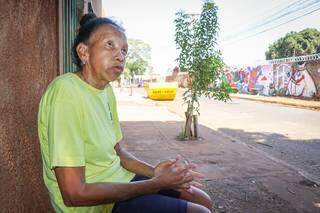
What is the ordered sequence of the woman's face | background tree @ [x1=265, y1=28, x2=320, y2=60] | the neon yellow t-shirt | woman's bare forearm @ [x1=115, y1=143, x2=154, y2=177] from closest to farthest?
1. the neon yellow t-shirt
2. the woman's face
3. woman's bare forearm @ [x1=115, y1=143, x2=154, y2=177]
4. background tree @ [x1=265, y1=28, x2=320, y2=60]

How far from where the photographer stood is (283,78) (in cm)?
2466

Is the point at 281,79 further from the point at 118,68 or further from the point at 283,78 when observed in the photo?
the point at 118,68

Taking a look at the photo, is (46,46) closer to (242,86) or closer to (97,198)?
(97,198)

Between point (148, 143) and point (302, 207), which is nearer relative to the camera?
point (302, 207)

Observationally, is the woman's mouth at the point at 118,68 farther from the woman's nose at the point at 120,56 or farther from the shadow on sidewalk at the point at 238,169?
the shadow on sidewalk at the point at 238,169

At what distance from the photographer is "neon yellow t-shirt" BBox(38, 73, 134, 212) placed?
135 cm

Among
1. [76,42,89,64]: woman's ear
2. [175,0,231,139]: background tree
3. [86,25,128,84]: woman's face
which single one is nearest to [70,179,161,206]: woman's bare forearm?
[86,25,128,84]: woman's face

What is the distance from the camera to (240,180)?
4.57 metres

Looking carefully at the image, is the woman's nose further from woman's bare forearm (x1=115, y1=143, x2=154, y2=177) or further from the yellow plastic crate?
the yellow plastic crate

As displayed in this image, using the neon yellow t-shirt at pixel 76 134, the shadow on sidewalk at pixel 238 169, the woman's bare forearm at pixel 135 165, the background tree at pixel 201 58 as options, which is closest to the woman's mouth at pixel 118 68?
the neon yellow t-shirt at pixel 76 134

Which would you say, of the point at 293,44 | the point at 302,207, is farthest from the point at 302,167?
the point at 293,44

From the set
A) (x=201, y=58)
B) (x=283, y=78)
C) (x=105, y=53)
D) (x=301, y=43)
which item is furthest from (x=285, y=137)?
(x=301, y=43)

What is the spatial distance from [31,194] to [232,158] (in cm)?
458

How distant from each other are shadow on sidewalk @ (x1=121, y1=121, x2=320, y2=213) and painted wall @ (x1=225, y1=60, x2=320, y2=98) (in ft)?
47.6
